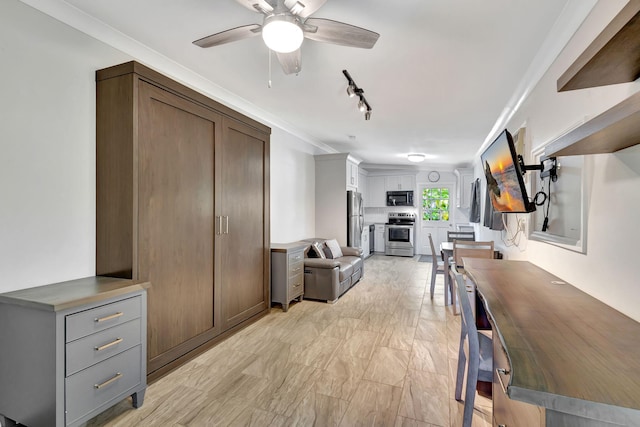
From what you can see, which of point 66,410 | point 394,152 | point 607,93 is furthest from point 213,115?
point 394,152

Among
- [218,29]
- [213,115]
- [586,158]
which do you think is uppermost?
[218,29]

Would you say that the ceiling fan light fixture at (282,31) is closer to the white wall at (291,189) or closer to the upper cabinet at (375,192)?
the white wall at (291,189)

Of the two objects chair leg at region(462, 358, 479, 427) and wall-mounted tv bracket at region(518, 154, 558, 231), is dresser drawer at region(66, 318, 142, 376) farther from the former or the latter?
wall-mounted tv bracket at region(518, 154, 558, 231)

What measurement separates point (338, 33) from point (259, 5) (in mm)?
477

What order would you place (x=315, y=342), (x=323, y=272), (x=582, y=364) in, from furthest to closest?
(x=323, y=272)
(x=315, y=342)
(x=582, y=364)

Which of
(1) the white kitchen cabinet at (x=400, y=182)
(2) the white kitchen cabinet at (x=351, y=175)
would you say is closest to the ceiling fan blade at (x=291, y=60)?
(2) the white kitchen cabinet at (x=351, y=175)

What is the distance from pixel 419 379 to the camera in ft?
7.57

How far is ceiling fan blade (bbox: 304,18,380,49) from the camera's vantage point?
5.67 feet

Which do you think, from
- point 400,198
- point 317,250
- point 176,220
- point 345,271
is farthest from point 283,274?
point 400,198

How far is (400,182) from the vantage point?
881 cm

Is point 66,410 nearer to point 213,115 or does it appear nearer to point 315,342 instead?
point 315,342

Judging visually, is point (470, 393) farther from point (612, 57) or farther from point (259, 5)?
point (259, 5)

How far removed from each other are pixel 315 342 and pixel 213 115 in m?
2.40

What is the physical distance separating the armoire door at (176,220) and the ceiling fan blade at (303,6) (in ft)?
3.99
